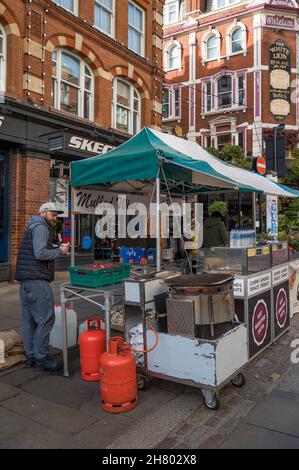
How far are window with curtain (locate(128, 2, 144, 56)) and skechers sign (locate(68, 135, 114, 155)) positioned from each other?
4575 millimetres

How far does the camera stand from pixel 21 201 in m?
10.5

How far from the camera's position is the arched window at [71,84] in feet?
39.0

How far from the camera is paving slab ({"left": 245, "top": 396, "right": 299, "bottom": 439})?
11.3 feet

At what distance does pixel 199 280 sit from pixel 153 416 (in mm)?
1436

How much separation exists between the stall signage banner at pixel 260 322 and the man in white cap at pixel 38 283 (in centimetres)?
249

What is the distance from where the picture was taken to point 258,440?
3244mm

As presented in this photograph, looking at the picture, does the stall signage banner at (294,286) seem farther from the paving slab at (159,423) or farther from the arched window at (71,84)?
the arched window at (71,84)

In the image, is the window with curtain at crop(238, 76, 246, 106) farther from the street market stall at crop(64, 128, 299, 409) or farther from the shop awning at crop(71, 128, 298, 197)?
the street market stall at crop(64, 128, 299, 409)

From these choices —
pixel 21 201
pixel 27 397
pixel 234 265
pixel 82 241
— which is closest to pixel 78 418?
pixel 27 397

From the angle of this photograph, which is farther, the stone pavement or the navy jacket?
the navy jacket

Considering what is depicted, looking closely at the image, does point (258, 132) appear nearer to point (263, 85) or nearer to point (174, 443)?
point (263, 85)

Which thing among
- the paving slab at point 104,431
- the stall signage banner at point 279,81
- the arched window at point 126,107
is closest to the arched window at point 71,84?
the arched window at point 126,107

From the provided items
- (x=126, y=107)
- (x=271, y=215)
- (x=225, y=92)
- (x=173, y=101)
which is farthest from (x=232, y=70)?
(x=271, y=215)

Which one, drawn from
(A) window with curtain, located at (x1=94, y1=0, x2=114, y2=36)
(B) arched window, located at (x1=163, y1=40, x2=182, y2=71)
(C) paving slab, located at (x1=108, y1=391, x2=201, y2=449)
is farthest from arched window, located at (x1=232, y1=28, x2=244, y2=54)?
(C) paving slab, located at (x1=108, y1=391, x2=201, y2=449)
